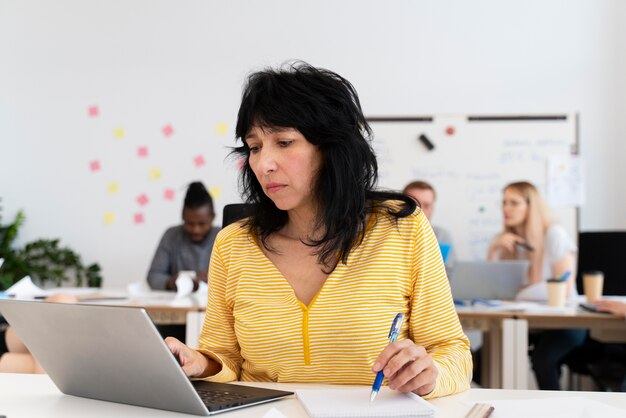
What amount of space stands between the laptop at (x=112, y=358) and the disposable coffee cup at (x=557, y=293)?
227cm

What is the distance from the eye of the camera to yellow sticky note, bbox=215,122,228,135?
501 centimetres

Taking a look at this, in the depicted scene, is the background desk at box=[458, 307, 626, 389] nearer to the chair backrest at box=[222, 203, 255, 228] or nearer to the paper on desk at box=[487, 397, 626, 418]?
the chair backrest at box=[222, 203, 255, 228]

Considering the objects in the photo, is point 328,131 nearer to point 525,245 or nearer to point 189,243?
point 189,243

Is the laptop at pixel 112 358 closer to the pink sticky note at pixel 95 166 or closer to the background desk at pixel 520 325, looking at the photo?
the background desk at pixel 520 325

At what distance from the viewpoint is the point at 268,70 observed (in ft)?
4.83

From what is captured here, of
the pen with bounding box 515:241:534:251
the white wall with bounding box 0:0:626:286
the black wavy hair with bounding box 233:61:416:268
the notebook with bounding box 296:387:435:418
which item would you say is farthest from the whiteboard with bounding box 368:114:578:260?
the notebook with bounding box 296:387:435:418

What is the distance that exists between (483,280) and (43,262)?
3.14m

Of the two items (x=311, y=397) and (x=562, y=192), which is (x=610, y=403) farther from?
(x=562, y=192)

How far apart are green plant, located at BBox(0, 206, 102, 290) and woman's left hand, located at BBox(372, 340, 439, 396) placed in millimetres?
4202

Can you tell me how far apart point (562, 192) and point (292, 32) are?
197 centimetres

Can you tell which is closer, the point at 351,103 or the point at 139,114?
the point at 351,103

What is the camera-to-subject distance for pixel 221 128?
5.02m

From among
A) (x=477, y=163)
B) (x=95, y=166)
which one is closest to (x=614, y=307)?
(x=477, y=163)

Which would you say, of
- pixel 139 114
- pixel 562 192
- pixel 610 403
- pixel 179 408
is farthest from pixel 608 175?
pixel 179 408
